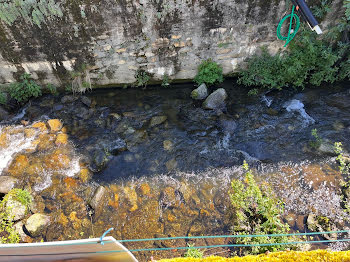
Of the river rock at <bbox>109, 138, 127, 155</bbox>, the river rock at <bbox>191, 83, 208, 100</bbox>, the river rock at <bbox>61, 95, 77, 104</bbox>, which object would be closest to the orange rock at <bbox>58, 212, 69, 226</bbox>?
the river rock at <bbox>109, 138, 127, 155</bbox>

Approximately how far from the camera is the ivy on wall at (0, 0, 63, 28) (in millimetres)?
5262

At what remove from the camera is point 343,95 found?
6191 mm

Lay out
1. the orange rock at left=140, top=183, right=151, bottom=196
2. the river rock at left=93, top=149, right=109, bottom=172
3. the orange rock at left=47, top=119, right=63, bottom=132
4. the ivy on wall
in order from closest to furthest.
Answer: the orange rock at left=140, top=183, right=151, bottom=196 < the ivy on wall < the river rock at left=93, top=149, right=109, bottom=172 < the orange rock at left=47, top=119, right=63, bottom=132

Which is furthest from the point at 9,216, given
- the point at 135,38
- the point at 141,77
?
the point at 135,38

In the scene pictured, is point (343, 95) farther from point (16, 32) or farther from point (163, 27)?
point (16, 32)

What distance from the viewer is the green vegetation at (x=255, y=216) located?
149 inches

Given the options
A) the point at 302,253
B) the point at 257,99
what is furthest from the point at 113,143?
the point at 302,253

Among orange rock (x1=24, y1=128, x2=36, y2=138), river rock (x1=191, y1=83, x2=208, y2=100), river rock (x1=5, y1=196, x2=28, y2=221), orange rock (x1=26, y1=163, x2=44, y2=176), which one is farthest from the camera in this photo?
river rock (x1=191, y1=83, x2=208, y2=100)

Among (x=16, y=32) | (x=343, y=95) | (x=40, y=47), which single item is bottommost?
(x=343, y=95)

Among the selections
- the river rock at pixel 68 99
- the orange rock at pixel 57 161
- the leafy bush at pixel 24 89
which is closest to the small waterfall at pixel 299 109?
the orange rock at pixel 57 161

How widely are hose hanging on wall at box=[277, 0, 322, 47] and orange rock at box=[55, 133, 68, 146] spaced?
596 centimetres

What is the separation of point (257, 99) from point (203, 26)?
2413 mm

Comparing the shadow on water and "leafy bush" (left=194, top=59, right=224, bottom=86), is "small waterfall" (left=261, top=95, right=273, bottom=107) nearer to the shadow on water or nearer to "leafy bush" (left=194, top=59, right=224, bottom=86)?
the shadow on water

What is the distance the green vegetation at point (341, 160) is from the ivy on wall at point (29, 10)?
22.4 ft
